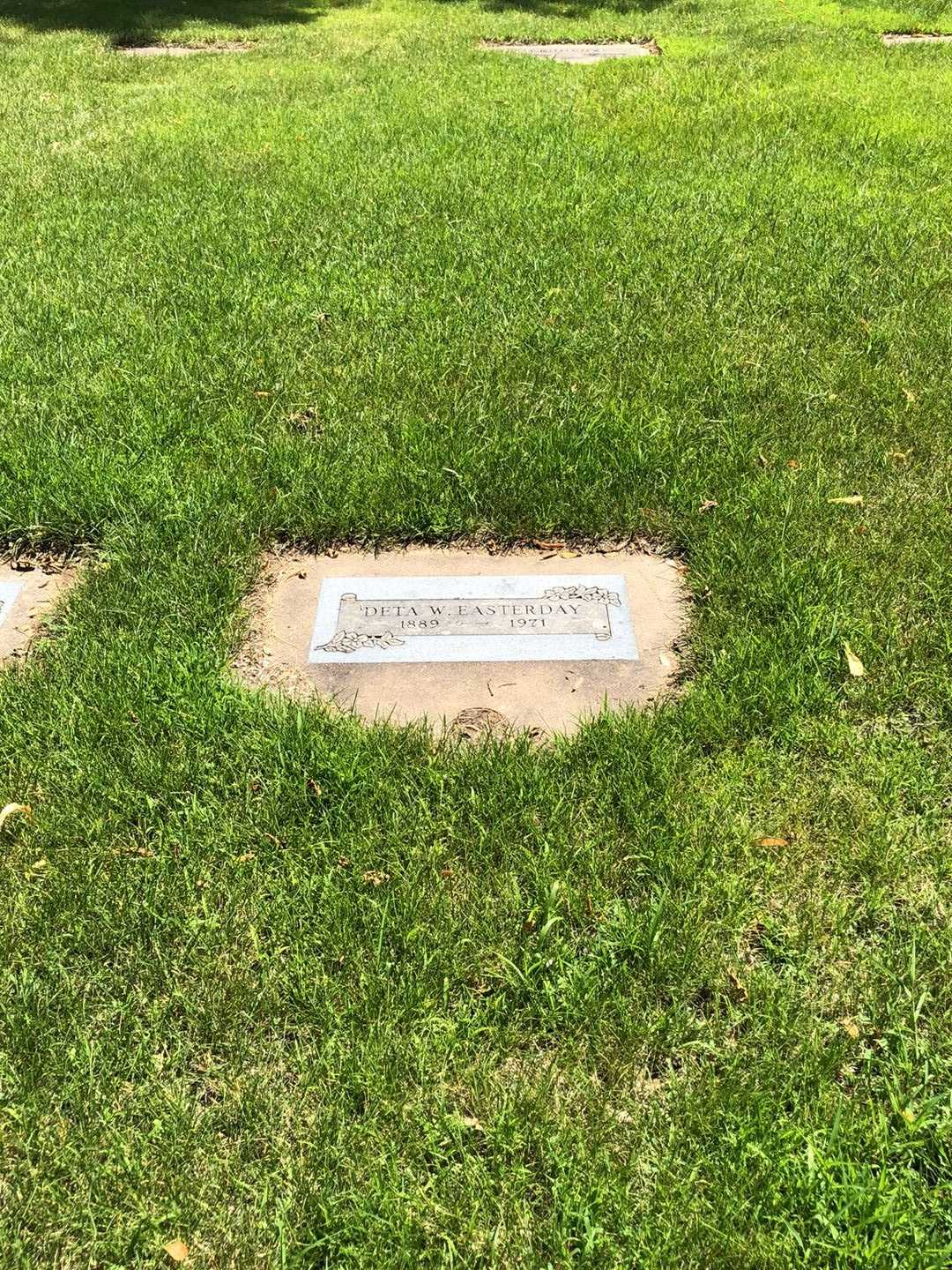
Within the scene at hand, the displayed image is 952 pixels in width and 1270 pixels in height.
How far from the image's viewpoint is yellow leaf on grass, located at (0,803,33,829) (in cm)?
259

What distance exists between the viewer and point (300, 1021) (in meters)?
2.17

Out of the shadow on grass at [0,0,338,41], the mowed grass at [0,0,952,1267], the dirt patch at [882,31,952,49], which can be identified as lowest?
the mowed grass at [0,0,952,1267]

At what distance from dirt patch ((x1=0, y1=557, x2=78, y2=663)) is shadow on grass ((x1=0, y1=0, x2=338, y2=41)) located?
33.1 feet

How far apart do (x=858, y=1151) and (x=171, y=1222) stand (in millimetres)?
1320

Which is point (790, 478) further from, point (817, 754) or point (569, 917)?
point (569, 917)

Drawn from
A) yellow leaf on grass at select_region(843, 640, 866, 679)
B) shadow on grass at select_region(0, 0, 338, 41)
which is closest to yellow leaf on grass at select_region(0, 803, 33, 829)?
yellow leaf on grass at select_region(843, 640, 866, 679)

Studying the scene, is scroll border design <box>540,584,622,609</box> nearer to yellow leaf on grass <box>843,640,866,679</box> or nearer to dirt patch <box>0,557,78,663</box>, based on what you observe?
yellow leaf on grass <box>843,640,866,679</box>

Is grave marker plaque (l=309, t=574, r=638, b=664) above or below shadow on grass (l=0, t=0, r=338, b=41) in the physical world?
below

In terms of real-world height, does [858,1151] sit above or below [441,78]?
below

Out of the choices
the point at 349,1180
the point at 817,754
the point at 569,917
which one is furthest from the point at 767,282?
the point at 349,1180

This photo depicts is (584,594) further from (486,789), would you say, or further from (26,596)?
(26,596)

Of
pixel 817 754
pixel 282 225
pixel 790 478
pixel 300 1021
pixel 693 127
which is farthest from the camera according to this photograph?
pixel 693 127

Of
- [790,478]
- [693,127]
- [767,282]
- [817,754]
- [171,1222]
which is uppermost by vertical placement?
[693,127]

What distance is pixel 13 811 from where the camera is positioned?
2.60 m
